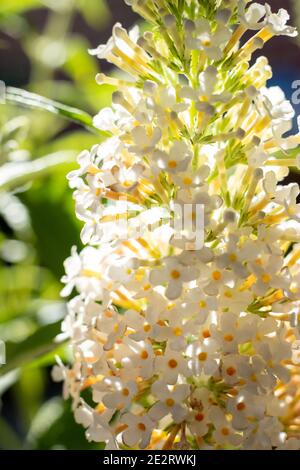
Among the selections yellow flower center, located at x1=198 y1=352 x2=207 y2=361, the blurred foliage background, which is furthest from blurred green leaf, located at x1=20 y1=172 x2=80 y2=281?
yellow flower center, located at x1=198 y1=352 x2=207 y2=361

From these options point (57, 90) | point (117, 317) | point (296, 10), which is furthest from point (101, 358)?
point (57, 90)

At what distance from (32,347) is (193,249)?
0.19m

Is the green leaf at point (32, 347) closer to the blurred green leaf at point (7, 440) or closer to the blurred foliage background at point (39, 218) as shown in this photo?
the blurred foliage background at point (39, 218)

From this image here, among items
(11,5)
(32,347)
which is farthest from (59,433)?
(11,5)

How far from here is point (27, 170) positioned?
646 mm

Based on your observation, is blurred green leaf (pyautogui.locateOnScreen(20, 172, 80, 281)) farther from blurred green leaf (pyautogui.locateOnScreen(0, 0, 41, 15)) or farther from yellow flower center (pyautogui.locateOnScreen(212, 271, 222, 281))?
yellow flower center (pyautogui.locateOnScreen(212, 271, 222, 281))

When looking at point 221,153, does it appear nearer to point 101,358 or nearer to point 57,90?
point 101,358

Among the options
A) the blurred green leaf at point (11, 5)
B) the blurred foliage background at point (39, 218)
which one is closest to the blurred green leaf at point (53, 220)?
the blurred foliage background at point (39, 218)

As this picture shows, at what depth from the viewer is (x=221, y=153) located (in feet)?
1.59

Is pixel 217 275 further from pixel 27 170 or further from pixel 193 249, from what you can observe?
pixel 27 170

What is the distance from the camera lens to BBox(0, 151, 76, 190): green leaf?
2.10 ft

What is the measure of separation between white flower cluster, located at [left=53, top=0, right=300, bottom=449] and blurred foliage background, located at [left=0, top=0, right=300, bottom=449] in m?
0.11

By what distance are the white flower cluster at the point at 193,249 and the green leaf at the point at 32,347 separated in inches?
2.6

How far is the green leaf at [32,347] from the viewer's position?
59 centimetres
